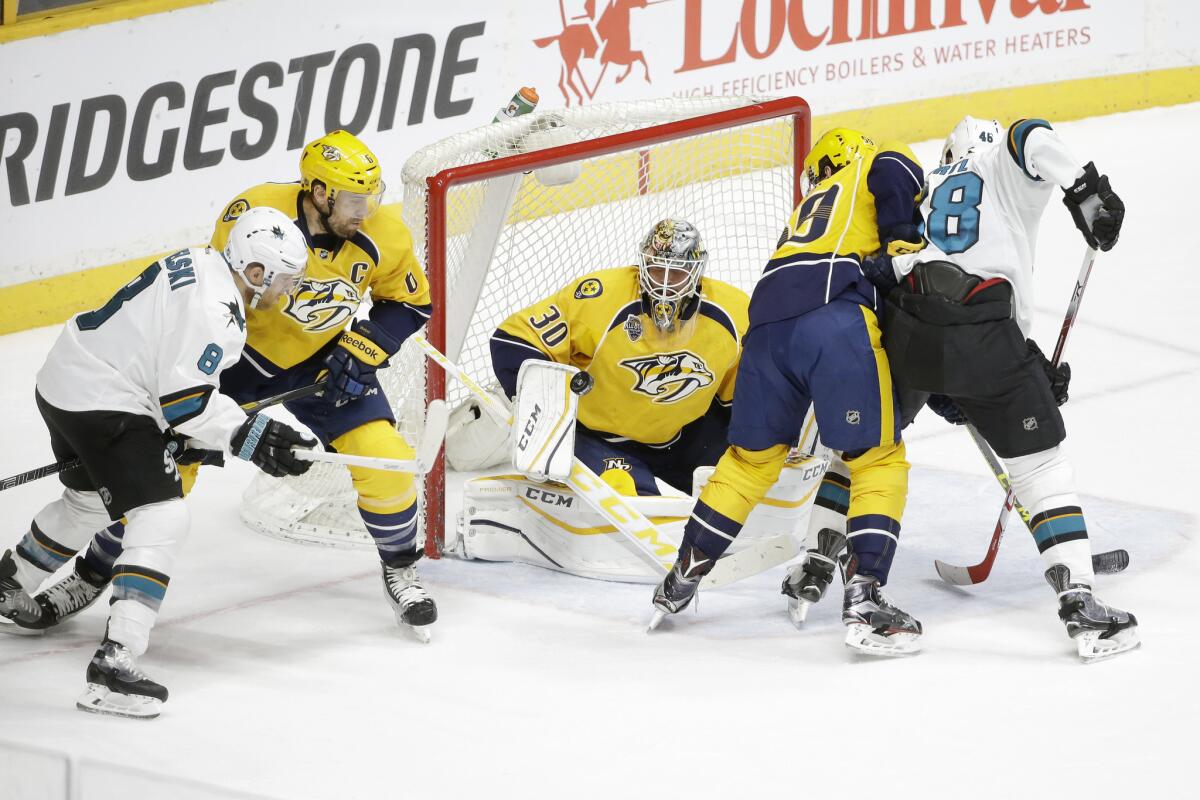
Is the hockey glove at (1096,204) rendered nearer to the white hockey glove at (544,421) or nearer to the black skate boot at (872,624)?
the black skate boot at (872,624)

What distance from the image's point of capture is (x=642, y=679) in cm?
402

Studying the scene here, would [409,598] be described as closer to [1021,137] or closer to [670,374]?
[670,374]

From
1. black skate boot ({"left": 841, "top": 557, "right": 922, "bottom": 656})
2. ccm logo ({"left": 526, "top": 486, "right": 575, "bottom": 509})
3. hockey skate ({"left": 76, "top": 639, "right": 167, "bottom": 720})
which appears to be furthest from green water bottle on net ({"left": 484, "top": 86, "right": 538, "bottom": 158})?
hockey skate ({"left": 76, "top": 639, "right": 167, "bottom": 720})

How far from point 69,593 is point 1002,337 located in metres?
2.13

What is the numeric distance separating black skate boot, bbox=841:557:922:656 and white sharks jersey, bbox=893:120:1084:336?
2.16 feet

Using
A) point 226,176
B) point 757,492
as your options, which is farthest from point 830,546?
point 226,176

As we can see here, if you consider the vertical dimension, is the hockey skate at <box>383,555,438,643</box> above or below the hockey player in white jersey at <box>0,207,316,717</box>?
below

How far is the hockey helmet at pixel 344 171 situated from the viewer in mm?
4184

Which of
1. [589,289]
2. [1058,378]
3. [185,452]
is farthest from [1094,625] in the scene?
[185,452]

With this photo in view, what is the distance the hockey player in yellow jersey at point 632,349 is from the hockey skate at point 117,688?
4.27 ft

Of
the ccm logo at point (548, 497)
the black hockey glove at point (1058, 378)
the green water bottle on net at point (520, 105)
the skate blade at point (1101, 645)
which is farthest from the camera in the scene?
the green water bottle on net at point (520, 105)

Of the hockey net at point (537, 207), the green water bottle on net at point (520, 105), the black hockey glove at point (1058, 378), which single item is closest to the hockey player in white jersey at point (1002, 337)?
the black hockey glove at point (1058, 378)

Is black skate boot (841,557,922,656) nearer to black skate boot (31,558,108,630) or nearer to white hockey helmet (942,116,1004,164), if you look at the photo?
white hockey helmet (942,116,1004,164)

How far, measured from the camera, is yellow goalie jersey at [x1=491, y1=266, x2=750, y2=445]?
4691mm
